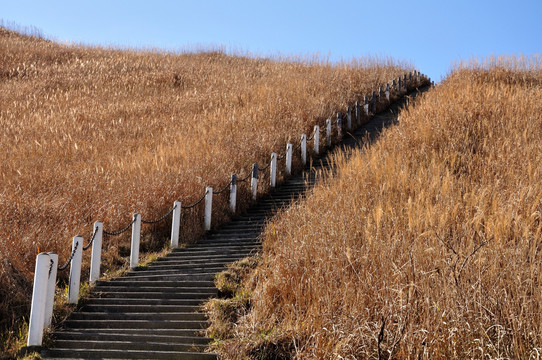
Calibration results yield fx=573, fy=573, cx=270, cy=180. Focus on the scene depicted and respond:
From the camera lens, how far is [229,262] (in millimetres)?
9992

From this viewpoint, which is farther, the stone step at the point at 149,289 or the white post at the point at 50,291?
the stone step at the point at 149,289

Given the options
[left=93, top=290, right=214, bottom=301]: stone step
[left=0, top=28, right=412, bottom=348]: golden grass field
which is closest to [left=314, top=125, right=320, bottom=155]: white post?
[left=0, top=28, right=412, bottom=348]: golden grass field

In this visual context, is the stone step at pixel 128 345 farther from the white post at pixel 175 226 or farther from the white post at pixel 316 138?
the white post at pixel 316 138

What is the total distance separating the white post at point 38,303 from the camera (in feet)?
23.7

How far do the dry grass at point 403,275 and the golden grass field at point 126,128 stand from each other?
3943 millimetres

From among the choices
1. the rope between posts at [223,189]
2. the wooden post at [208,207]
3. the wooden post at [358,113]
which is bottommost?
the wooden post at [208,207]

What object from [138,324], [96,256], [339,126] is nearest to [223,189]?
[96,256]

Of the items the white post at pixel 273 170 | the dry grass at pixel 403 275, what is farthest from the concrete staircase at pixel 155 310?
the white post at pixel 273 170

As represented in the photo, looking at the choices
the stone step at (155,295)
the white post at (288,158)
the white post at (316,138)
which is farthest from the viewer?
the white post at (316,138)

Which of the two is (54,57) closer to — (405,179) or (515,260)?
(405,179)

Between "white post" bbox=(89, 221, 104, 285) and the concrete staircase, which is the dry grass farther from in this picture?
"white post" bbox=(89, 221, 104, 285)

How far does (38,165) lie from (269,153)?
258 inches

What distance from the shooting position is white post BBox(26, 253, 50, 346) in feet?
23.7

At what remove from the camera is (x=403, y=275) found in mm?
6277
